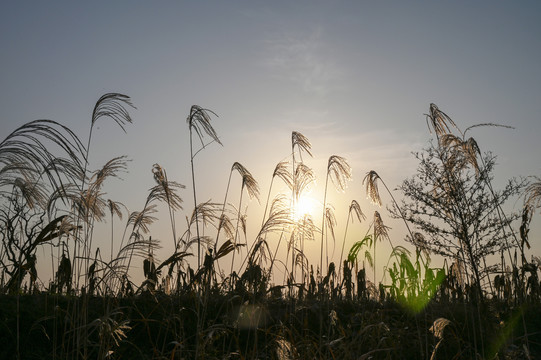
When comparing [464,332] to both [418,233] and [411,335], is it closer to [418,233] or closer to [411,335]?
[411,335]

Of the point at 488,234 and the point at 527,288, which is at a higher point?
the point at 488,234

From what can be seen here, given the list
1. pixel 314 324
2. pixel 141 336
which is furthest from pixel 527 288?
pixel 141 336

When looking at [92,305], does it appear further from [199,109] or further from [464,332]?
[464,332]

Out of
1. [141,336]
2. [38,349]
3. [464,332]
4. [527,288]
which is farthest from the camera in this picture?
[527,288]

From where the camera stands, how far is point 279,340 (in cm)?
452

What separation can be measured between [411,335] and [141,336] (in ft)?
11.6

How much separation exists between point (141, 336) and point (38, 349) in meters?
1.20

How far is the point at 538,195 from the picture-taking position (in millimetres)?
6656

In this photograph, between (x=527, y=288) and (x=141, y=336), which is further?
(x=527, y=288)

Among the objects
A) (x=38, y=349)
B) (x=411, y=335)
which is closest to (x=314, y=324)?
(x=411, y=335)

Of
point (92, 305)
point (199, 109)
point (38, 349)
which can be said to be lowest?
point (38, 349)

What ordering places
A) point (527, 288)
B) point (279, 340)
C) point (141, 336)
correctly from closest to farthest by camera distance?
point (279, 340), point (141, 336), point (527, 288)

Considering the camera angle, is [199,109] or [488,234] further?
[488,234]

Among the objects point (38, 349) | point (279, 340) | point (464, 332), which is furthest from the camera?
point (464, 332)
